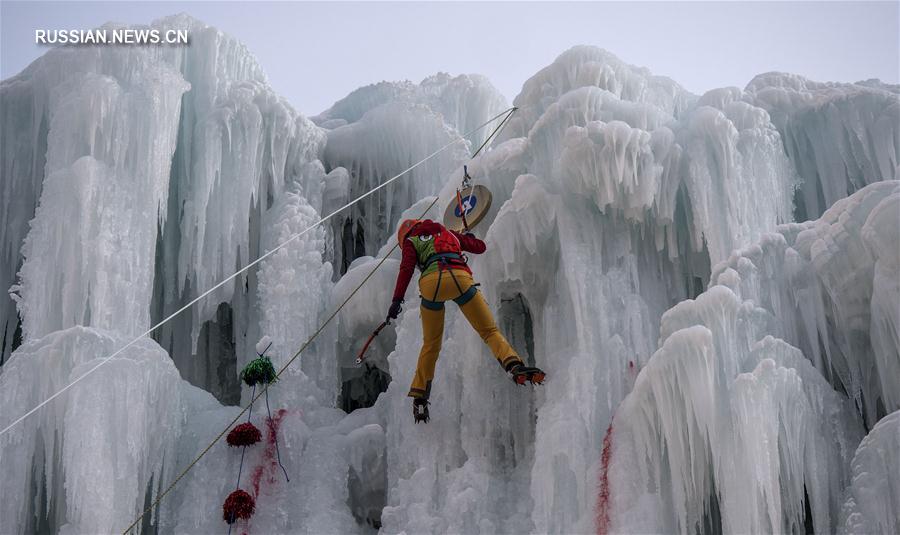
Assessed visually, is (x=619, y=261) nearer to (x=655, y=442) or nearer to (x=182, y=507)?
(x=655, y=442)

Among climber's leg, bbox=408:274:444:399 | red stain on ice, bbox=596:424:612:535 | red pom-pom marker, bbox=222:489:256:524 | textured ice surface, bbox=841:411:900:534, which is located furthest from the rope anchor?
textured ice surface, bbox=841:411:900:534

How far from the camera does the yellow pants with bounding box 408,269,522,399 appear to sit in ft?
24.1

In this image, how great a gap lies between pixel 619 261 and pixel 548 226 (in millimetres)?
641

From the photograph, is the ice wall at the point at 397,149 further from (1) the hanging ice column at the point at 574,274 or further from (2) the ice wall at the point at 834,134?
(2) the ice wall at the point at 834,134

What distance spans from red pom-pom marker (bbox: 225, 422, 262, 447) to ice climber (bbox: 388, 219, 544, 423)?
142cm

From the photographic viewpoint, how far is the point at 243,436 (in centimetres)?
810

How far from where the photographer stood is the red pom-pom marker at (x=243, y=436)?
809cm

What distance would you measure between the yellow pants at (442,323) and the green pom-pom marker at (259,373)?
1.59m

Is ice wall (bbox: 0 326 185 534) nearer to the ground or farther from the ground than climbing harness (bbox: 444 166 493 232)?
nearer to the ground

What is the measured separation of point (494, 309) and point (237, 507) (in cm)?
260

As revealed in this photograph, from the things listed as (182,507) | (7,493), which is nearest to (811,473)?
(182,507)

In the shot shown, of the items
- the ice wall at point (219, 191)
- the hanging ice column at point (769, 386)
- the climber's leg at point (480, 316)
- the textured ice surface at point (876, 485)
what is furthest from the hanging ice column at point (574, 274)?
the ice wall at point (219, 191)

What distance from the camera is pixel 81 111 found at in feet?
30.1

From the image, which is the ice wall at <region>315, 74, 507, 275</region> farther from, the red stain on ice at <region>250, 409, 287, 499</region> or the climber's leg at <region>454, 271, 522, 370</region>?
the climber's leg at <region>454, 271, 522, 370</region>
